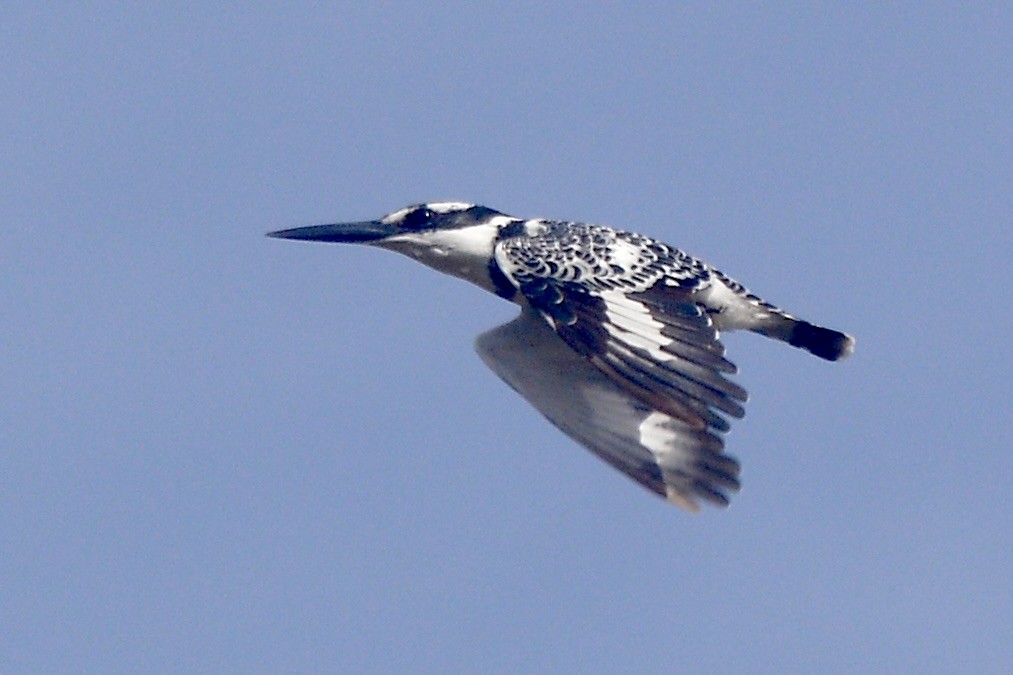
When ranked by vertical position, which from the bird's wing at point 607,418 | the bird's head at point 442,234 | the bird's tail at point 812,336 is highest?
the bird's head at point 442,234

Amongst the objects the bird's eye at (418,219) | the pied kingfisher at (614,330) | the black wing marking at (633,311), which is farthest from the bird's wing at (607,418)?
the bird's eye at (418,219)

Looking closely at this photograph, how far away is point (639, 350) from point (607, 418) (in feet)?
2.77

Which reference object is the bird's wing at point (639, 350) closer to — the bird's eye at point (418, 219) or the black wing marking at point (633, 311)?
the black wing marking at point (633, 311)

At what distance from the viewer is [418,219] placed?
14273 millimetres

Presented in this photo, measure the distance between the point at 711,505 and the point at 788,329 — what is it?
2.19m

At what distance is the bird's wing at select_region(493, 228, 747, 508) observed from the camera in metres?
11.7

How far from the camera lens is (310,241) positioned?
584 inches

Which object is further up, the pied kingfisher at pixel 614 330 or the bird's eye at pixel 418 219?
the bird's eye at pixel 418 219

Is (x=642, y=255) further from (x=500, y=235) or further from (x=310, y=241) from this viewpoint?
(x=310, y=241)

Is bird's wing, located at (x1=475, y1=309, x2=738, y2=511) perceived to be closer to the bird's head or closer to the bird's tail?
the bird's head

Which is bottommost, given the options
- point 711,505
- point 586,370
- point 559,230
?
point 711,505

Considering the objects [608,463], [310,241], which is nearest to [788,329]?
[608,463]

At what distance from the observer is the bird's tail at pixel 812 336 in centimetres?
1351

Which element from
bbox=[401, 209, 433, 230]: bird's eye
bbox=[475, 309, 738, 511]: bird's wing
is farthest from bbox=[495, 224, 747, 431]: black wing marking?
bbox=[401, 209, 433, 230]: bird's eye
